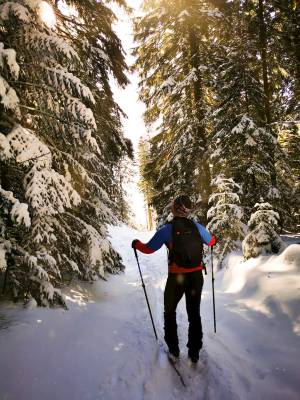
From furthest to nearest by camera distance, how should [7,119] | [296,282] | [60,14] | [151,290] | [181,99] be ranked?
[181,99] < [151,290] < [60,14] < [296,282] < [7,119]

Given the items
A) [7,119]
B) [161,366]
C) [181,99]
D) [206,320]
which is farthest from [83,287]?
[181,99]

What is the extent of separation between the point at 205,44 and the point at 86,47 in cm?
801

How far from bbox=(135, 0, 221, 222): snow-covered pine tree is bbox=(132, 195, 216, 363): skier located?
26.6 feet

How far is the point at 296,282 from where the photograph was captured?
6402 millimetres

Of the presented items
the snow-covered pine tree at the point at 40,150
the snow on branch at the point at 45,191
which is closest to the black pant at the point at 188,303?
the snow-covered pine tree at the point at 40,150

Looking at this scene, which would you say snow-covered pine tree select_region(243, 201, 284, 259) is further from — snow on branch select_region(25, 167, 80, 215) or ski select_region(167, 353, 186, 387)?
snow on branch select_region(25, 167, 80, 215)

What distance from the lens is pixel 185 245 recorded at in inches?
188

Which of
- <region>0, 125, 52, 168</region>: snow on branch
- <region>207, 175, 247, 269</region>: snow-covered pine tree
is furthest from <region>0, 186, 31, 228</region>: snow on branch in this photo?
<region>207, 175, 247, 269</region>: snow-covered pine tree

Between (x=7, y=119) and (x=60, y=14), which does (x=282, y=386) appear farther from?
(x=60, y=14)

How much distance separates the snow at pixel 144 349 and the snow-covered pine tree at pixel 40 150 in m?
0.91

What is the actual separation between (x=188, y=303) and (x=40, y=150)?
12.8ft

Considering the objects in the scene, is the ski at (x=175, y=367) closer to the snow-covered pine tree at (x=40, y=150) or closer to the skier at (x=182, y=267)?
the skier at (x=182, y=267)

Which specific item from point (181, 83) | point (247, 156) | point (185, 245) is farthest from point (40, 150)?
point (181, 83)

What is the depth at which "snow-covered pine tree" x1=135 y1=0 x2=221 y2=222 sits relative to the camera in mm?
13052
